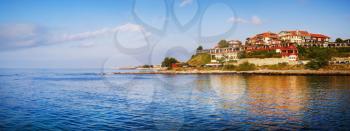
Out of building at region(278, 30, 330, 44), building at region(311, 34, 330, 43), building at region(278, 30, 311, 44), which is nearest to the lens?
building at region(278, 30, 330, 44)

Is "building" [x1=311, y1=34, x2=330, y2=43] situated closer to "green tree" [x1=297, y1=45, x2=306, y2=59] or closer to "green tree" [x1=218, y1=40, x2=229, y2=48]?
"green tree" [x1=297, y1=45, x2=306, y2=59]

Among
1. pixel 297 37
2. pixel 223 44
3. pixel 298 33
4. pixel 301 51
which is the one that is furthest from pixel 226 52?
pixel 301 51

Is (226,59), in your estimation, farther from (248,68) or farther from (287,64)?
(287,64)

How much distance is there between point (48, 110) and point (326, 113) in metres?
24.2

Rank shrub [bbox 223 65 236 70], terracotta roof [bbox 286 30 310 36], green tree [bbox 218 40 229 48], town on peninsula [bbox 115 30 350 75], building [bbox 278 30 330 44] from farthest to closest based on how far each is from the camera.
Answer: green tree [bbox 218 40 229 48] < terracotta roof [bbox 286 30 310 36] < building [bbox 278 30 330 44] < shrub [bbox 223 65 236 70] < town on peninsula [bbox 115 30 350 75]

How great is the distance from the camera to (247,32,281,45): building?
139250mm

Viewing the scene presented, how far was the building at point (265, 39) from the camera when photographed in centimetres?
13925

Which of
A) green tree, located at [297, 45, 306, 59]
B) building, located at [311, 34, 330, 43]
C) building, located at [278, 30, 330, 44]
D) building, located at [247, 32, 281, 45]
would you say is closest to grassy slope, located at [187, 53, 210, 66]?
building, located at [247, 32, 281, 45]

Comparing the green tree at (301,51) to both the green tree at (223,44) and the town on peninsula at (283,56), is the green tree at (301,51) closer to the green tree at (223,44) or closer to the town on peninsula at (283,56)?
the town on peninsula at (283,56)

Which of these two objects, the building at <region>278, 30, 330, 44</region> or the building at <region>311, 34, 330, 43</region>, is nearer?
the building at <region>278, 30, 330, 44</region>

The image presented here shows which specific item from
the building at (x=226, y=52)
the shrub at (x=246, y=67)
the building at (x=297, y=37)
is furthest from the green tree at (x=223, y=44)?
the shrub at (x=246, y=67)

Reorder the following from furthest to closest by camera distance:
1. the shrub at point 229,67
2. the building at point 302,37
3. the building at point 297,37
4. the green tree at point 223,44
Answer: the green tree at point 223,44 → the building at point 297,37 → the building at point 302,37 → the shrub at point 229,67

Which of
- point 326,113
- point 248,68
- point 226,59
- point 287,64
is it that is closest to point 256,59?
point 248,68

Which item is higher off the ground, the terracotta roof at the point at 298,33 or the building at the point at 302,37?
the terracotta roof at the point at 298,33
